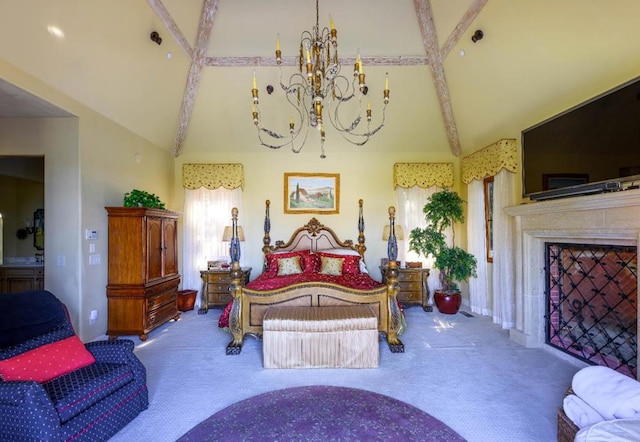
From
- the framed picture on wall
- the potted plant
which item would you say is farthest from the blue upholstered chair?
the potted plant

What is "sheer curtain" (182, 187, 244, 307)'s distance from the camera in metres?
6.26

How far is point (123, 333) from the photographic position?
419 centimetres

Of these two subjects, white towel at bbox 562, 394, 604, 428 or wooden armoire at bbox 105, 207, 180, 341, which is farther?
wooden armoire at bbox 105, 207, 180, 341

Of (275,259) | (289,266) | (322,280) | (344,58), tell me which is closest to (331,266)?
(289,266)

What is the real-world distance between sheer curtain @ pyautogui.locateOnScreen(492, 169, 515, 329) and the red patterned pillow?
2.17m

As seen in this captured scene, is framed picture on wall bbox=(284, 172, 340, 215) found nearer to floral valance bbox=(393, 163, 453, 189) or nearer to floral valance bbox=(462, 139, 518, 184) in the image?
floral valance bbox=(393, 163, 453, 189)

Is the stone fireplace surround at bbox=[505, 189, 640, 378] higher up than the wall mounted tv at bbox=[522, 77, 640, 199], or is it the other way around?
the wall mounted tv at bbox=[522, 77, 640, 199]

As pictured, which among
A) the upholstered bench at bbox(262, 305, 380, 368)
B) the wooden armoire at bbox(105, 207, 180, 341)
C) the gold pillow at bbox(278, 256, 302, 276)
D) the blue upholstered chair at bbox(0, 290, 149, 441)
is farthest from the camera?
the gold pillow at bbox(278, 256, 302, 276)

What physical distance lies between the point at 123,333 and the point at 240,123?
3.93 meters

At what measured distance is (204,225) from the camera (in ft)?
20.7

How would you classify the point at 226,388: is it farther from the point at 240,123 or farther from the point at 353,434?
the point at 240,123

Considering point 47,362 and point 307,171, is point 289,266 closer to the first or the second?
point 307,171

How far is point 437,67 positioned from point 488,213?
2.62m

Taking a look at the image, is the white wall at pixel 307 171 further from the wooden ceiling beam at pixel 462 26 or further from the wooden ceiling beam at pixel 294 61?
the wooden ceiling beam at pixel 462 26
